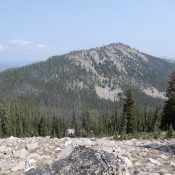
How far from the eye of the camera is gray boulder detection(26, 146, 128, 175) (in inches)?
411

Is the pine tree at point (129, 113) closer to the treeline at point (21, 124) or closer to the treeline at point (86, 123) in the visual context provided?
the treeline at point (86, 123)

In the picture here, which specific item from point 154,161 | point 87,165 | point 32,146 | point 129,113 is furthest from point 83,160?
point 129,113

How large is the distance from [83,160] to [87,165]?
37 centimetres

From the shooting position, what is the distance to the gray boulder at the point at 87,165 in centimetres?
1045

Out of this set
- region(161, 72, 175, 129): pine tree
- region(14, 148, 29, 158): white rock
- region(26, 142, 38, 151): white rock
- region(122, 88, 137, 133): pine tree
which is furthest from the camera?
region(122, 88, 137, 133): pine tree

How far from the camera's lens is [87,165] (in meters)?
10.8

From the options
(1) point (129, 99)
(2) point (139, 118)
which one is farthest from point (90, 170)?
(2) point (139, 118)

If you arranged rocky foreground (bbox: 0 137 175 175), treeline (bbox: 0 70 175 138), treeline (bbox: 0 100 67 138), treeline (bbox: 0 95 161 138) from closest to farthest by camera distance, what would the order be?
rocky foreground (bbox: 0 137 175 175), treeline (bbox: 0 70 175 138), treeline (bbox: 0 95 161 138), treeline (bbox: 0 100 67 138)

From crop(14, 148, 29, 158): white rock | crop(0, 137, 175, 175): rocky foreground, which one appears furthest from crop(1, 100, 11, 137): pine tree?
crop(14, 148, 29, 158): white rock

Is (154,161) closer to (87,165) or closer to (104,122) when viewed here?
(87,165)

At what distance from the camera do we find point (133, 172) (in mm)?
13242

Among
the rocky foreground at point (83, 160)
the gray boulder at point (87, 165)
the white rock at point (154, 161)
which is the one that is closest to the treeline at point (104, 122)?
the rocky foreground at point (83, 160)

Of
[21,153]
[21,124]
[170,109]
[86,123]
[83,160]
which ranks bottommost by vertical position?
[86,123]

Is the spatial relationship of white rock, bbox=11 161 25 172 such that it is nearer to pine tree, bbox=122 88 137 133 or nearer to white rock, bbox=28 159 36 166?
white rock, bbox=28 159 36 166
